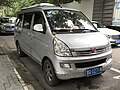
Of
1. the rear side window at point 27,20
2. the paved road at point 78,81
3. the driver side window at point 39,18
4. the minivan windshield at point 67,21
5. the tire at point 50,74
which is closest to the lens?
the tire at point 50,74

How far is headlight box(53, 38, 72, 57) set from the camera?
135 inches

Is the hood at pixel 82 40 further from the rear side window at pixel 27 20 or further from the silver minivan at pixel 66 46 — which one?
the rear side window at pixel 27 20

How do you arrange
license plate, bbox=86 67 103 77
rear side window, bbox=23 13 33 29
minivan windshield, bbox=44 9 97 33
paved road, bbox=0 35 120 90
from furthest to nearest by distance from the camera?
rear side window, bbox=23 13 33 29
minivan windshield, bbox=44 9 97 33
paved road, bbox=0 35 120 90
license plate, bbox=86 67 103 77

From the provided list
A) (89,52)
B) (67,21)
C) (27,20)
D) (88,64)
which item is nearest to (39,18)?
(67,21)

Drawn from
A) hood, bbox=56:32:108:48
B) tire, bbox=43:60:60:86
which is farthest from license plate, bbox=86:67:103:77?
tire, bbox=43:60:60:86

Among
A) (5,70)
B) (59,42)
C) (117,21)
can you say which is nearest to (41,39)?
(59,42)

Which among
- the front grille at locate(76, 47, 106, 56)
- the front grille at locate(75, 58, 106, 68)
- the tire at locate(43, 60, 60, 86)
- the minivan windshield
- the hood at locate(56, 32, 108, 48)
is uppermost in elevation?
the minivan windshield

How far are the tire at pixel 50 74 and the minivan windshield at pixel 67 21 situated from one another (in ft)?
2.68

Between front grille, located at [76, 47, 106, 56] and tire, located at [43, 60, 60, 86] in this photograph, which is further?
tire, located at [43, 60, 60, 86]

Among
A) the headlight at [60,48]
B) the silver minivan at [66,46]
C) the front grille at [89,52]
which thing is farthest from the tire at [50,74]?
the front grille at [89,52]

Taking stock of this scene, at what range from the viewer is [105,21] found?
1298 cm

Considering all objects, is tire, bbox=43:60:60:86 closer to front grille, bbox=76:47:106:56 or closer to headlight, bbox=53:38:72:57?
headlight, bbox=53:38:72:57

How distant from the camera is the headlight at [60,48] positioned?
11.3 feet

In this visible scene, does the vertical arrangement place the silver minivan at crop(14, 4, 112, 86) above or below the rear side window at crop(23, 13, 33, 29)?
below
